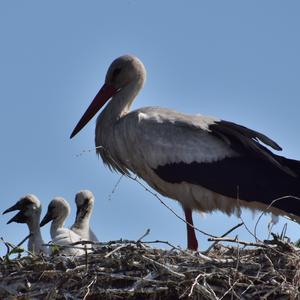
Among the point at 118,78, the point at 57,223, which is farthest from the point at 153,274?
the point at 118,78

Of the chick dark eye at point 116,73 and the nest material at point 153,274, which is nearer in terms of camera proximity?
the nest material at point 153,274

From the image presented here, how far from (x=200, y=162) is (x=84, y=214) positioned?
1.41 meters

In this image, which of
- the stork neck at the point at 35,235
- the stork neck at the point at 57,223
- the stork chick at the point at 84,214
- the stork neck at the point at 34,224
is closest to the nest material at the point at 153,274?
the stork neck at the point at 35,235

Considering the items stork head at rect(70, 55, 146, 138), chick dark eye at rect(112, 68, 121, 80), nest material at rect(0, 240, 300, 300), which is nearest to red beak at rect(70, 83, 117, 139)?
stork head at rect(70, 55, 146, 138)

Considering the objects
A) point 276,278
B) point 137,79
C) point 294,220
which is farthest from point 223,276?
point 137,79

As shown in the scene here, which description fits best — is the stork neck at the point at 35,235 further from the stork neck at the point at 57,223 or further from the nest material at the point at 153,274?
the nest material at the point at 153,274

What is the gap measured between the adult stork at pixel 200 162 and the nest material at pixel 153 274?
7.09ft

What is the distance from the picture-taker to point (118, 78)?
11812mm

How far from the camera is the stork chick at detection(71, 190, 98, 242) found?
1121cm

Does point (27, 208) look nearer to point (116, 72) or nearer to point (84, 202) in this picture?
point (84, 202)

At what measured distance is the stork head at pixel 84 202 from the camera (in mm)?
11616

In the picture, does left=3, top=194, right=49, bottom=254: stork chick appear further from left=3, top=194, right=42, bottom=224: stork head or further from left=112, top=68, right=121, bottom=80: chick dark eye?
left=112, top=68, right=121, bottom=80: chick dark eye

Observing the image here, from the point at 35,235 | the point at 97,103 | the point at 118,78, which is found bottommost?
the point at 35,235

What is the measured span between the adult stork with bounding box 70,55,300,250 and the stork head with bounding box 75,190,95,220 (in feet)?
2.23
